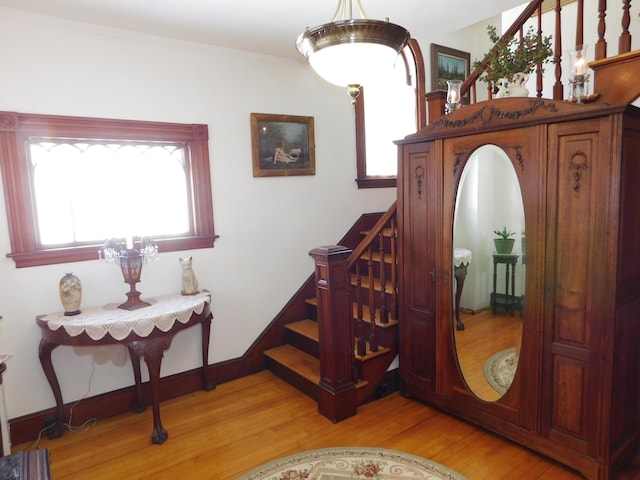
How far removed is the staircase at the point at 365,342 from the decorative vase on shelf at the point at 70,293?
5.08 ft

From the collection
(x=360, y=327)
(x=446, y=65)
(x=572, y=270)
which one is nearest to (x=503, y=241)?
(x=572, y=270)

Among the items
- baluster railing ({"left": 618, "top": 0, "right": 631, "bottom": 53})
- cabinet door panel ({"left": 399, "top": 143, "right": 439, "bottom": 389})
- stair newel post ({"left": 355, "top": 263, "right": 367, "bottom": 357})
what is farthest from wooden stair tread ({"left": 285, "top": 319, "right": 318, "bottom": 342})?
baluster railing ({"left": 618, "top": 0, "right": 631, "bottom": 53})

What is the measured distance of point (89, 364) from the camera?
296 centimetres

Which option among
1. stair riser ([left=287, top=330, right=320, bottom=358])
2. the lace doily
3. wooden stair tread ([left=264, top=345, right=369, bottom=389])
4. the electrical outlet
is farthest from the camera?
stair riser ([left=287, top=330, right=320, bottom=358])

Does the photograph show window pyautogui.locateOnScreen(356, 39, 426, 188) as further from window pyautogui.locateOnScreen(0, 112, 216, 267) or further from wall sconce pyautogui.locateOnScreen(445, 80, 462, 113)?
window pyautogui.locateOnScreen(0, 112, 216, 267)

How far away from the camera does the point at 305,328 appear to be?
12.3 ft

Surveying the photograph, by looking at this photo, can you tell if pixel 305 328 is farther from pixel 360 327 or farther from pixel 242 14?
pixel 242 14

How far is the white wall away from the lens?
270 centimetres

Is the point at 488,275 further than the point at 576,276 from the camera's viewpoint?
Yes

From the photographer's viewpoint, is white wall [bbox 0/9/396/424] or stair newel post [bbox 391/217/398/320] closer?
white wall [bbox 0/9/396/424]

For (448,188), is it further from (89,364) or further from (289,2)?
(89,364)

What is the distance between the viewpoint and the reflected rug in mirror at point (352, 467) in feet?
7.55

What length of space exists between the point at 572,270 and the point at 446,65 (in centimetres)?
323

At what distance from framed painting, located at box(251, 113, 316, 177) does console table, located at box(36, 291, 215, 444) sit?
134 centimetres
